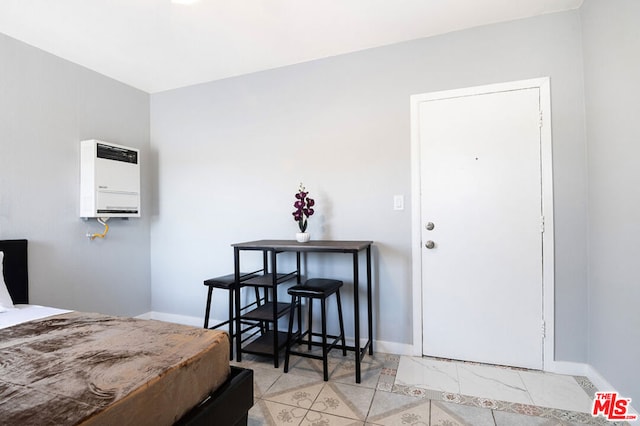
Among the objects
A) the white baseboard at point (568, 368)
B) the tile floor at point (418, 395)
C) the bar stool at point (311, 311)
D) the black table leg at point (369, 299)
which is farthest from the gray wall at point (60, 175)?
the white baseboard at point (568, 368)

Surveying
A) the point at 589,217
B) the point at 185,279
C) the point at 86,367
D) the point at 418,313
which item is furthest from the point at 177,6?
the point at 589,217

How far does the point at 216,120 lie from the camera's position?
10.2ft

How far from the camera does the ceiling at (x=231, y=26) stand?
2.02m

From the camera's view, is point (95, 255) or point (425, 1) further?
point (95, 255)

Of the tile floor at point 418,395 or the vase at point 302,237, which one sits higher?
the vase at point 302,237

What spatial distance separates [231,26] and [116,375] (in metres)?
2.30

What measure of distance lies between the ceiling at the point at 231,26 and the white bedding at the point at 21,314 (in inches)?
79.9

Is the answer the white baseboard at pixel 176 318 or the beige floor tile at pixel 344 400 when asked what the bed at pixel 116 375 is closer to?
the beige floor tile at pixel 344 400

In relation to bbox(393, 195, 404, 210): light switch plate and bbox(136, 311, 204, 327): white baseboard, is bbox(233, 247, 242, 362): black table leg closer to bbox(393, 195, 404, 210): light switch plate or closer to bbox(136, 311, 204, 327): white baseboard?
bbox(136, 311, 204, 327): white baseboard

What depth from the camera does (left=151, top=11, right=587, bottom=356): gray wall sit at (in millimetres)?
2090

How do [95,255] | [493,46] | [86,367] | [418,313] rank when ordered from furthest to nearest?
[95,255] < [418,313] < [493,46] < [86,367]

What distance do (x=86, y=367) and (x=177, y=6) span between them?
217cm

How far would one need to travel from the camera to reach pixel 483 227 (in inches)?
89.3

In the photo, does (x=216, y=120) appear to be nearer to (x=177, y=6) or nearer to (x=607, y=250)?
(x=177, y=6)
